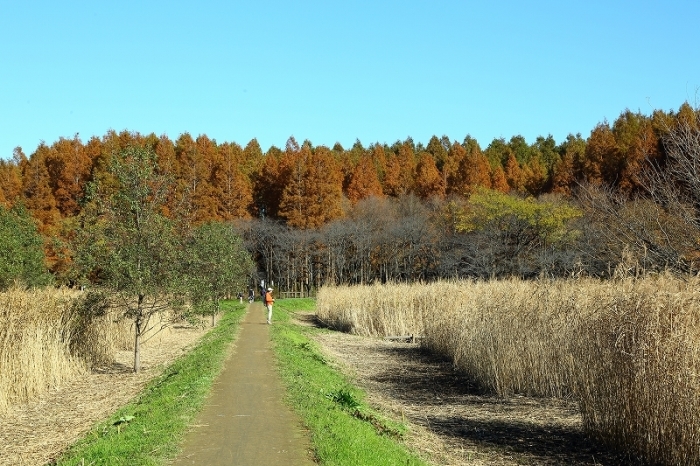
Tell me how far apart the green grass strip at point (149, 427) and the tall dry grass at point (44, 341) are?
2.60 m

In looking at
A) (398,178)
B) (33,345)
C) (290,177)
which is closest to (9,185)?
(290,177)

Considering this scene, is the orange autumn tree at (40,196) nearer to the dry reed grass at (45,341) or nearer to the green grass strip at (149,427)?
the dry reed grass at (45,341)

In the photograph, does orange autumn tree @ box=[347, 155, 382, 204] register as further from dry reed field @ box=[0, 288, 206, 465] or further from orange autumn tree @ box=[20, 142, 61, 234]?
dry reed field @ box=[0, 288, 206, 465]

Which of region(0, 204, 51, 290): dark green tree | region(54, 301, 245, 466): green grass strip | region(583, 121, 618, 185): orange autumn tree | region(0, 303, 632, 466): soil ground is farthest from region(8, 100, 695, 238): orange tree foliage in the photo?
region(54, 301, 245, 466): green grass strip

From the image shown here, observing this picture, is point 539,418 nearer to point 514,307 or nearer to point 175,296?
point 514,307

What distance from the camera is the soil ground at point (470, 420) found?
10680 millimetres

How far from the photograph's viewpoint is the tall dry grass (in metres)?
15.6

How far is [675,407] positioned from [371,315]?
83.4ft

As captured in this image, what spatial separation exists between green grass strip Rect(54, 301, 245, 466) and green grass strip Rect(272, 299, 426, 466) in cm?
179

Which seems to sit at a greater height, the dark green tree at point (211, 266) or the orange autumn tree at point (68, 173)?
the orange autumn tree at point (68, 173)

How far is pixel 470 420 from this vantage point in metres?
13.5

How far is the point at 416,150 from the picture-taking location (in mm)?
143250

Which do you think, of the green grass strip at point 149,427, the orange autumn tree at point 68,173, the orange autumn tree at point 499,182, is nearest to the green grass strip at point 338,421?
the green grass strip at point 149,427

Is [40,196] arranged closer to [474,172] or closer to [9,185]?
[9,185]
